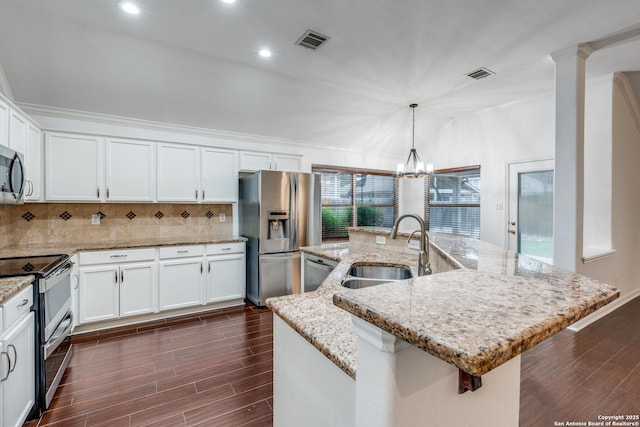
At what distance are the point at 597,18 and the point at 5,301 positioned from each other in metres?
4.46

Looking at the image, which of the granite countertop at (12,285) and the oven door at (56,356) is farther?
the oven door at (56,356)

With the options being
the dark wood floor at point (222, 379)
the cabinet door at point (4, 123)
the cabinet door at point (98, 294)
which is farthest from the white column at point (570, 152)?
the cabinet door at point (4, 123)

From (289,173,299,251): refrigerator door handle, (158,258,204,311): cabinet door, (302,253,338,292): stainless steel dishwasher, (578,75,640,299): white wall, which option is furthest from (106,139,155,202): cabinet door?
(578,75,640,299): white wall

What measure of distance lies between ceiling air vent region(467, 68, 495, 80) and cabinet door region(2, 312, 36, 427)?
443cm

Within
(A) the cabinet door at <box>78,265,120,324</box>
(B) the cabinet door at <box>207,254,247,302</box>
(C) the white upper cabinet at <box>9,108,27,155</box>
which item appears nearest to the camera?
(C) the white upper cabinet at <box>9,108,27,155</box>

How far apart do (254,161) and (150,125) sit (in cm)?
136

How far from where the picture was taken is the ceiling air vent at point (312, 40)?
2.60m

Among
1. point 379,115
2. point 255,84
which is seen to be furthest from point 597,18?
point 255,84

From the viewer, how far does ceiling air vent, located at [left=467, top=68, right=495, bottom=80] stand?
10.8 feet

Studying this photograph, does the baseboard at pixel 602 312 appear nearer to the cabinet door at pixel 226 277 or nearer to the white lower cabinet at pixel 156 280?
the cabinet door at pixel 226 277

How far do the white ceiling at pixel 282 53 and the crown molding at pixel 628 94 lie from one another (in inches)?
12.8

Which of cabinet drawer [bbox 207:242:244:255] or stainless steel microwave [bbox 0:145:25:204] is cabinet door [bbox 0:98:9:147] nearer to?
stainless steel microwave [bbox 0:145:25:204]

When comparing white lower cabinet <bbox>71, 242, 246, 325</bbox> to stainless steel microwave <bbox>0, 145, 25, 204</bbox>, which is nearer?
stainless steel microwave <bbox>0, 145, 25, 204</bbox>

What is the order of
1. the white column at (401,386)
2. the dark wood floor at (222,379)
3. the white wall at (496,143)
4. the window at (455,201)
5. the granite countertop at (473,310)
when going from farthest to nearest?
the window at (455,201) < the white wall at (496,143) < the dark wood floor at (222,379) < the white column at (401,386) < the granite countertop at (473,310)
